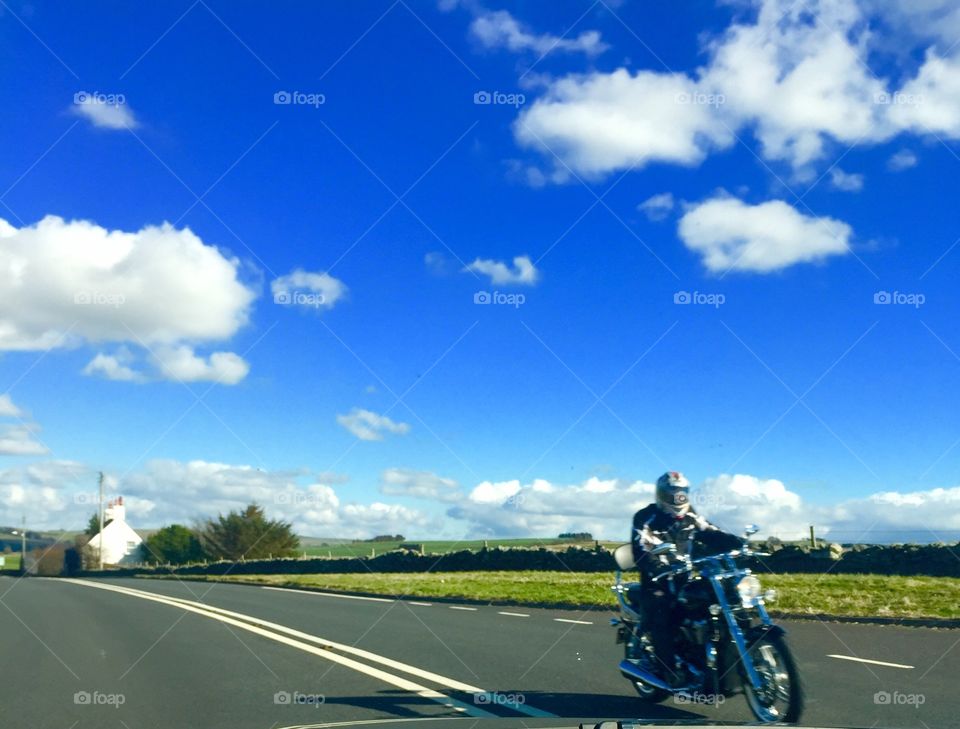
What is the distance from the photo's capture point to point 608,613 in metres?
16.8

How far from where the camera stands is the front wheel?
6195mm

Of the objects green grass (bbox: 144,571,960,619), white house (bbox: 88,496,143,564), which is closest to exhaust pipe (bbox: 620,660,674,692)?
green grass (bbox: 144,571,960,619)

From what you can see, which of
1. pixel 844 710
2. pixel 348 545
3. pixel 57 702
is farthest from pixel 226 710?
pixel 348 545

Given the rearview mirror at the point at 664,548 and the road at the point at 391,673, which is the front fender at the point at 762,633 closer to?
the road at the point at 391,673

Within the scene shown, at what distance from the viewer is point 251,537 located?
9131 centimetres

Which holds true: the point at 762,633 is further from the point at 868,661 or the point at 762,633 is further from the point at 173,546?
the point at 173,546

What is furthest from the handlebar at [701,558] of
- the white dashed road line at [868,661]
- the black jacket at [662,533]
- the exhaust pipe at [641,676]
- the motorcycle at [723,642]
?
the white dashed road line at [868,661]

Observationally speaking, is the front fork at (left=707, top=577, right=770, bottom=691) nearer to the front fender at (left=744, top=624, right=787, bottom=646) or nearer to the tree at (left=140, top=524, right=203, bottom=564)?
the front fender at (left=744, top=624, right=787, bottom=646)

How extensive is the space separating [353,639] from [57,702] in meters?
5.32

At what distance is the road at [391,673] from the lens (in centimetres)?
729

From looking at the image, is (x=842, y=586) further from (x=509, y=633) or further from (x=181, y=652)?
(x=181, y=652)

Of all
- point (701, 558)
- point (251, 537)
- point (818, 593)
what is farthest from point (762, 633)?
point (251, 537)

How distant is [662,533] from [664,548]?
15.1 inches

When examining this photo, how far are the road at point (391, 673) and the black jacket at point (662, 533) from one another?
113 centimetres
